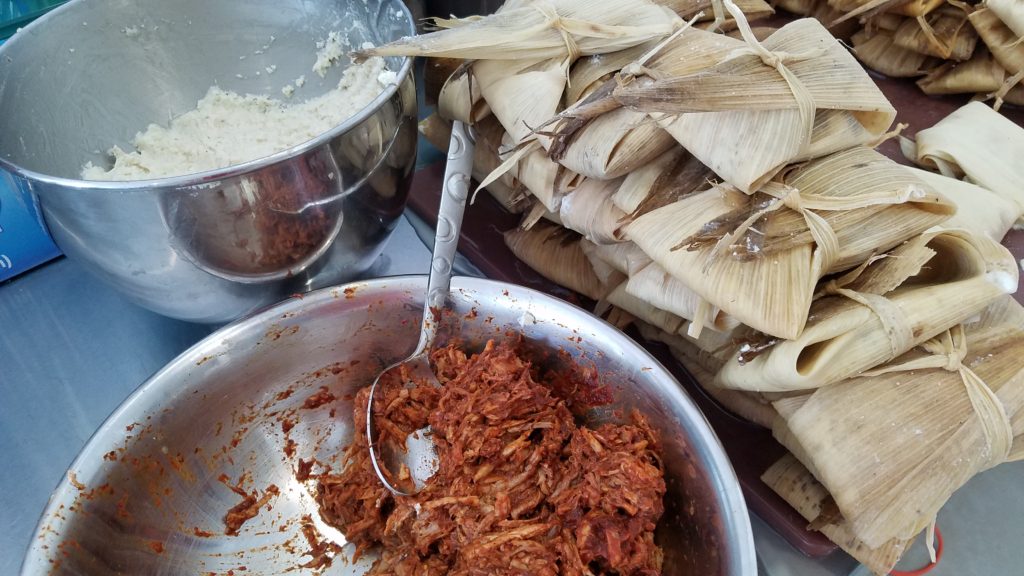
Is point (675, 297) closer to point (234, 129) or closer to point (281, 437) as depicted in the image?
point (281, 437)

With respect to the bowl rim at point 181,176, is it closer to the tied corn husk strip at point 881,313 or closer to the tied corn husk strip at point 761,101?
the tied corn husk strip at point 761,101

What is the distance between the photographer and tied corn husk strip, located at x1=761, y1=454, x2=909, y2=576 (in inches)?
37.6

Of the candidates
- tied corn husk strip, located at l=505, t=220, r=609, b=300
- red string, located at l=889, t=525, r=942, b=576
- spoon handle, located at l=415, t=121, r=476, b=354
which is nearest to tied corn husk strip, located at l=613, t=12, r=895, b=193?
spoon handle, located at l=415, t=121, r=476, b=354

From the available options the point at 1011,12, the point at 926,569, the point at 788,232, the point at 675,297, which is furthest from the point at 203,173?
the point at 1011,12

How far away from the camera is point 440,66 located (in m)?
1.37

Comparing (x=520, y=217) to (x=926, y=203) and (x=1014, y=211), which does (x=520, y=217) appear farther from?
(x=1014, y=211)

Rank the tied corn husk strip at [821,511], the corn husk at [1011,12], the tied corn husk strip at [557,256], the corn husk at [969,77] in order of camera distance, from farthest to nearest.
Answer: the corn husk at [969,77], the corn husk at [1011,12], the tied corn husk strip at [557,256], the tied corn husk strip at [821,511]

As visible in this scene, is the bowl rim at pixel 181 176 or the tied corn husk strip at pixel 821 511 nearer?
the bowl rim at pixel 181 176

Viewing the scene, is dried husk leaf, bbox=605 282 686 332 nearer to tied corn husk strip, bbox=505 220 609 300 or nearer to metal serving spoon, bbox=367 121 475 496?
tied corn husk strip, bbox=505 220 609 300

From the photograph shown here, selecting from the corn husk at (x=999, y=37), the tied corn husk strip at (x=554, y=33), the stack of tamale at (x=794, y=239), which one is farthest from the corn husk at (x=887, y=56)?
the tied corn husk strip at (x=554, y=33)

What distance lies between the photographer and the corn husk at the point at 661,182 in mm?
1014

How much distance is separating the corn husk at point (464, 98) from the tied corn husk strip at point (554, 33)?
4.4 inches

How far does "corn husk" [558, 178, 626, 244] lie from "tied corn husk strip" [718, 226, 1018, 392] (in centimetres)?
31

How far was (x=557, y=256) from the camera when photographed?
4.37ft
